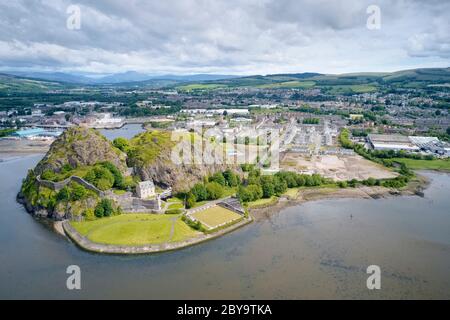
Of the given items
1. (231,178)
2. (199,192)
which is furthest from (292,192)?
(199,192)

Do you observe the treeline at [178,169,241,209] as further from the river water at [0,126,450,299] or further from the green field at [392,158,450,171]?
the green field at [392,158,450,171]

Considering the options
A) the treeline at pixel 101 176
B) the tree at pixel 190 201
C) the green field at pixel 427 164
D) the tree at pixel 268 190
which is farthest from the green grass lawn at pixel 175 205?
the green field at pixel 427 164

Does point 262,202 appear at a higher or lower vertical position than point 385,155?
lower

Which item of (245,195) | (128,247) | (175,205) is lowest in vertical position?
(128,247)

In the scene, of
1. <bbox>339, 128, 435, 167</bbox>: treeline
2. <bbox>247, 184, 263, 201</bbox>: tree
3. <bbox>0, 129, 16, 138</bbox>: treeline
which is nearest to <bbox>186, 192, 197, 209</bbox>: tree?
<bbox>247, 184, 263, 201</bbox>: tree

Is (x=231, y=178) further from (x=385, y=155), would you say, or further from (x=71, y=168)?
(x=385, y=155)

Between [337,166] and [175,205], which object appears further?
[337,166]
